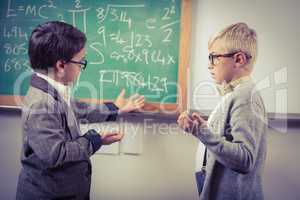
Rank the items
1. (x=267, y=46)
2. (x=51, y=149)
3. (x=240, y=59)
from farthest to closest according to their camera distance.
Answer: (x=267, y=46) < (x=240, y=59) < (x=51, y=149)

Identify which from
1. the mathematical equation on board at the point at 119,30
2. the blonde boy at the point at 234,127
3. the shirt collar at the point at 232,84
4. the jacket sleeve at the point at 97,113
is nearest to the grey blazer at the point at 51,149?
the jacket sleeve at the point at 97,113

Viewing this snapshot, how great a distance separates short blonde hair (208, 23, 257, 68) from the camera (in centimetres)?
137

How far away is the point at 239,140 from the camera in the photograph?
50.4 inches

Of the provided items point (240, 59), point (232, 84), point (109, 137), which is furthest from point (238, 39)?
point (109, 137)

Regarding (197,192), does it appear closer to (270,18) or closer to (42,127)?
(42,127)

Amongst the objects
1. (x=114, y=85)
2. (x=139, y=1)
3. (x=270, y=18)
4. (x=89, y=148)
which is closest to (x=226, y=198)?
(x=89, y=148)

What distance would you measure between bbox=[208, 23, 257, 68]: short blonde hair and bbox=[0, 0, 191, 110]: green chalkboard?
243mm

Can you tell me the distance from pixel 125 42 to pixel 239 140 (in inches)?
30.1

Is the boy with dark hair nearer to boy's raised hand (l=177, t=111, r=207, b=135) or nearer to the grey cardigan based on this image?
boy's raised hand (l=177, t=111, r=207, b=135)

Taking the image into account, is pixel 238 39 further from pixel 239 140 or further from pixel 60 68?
pixel 60 68

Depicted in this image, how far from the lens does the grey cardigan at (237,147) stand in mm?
1284

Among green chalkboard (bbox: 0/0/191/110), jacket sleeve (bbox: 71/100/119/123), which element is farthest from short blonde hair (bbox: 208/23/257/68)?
jacket sleeve (bbox: 71/100/119/123)

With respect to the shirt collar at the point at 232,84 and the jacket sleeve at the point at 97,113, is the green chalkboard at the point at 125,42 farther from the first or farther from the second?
the shirt collar at the point at 232,84

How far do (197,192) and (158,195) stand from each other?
21cm
